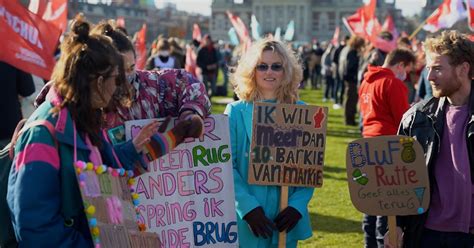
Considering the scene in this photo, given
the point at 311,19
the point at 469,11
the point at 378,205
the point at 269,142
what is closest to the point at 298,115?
the point at 269,142

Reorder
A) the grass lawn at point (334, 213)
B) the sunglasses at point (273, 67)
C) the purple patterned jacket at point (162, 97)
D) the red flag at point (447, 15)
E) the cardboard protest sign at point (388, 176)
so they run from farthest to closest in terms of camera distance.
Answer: the red flag at point (447, 15)
the grass lawn at point (334, 213)
the sunglasses at point (273, 67)
the cardboard protest sign at point (388, 176)
the purple patterned jacket at point (162, 97)

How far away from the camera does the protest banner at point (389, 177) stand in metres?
3.64

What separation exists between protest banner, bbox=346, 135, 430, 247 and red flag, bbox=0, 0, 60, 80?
250 centimetres

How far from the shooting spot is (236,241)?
12.5 feet

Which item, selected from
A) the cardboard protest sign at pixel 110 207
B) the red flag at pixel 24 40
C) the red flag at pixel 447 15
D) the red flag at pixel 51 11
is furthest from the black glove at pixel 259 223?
the red flag at pixel 447 15

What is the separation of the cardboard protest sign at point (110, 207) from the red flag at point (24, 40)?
2522 millimetres

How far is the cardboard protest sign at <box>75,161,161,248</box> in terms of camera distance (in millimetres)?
2580

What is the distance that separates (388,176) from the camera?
12.1 ft

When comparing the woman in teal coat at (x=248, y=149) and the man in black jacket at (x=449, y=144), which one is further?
the woman in teal coat at (x=248, y=149)

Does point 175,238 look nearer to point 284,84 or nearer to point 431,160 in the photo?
point 284,84

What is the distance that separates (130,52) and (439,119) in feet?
5.23

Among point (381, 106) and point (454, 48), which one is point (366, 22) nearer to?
point (381, 106)

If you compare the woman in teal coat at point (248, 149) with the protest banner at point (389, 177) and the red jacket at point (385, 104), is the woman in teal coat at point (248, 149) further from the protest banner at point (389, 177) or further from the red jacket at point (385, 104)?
the red jacket at point (385, 104)

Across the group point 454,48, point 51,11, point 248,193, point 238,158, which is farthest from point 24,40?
point 454,48
